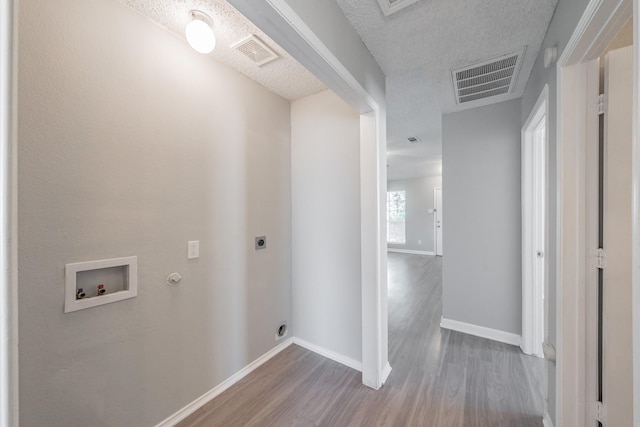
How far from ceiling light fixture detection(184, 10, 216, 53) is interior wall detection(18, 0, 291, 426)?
0.94 ft

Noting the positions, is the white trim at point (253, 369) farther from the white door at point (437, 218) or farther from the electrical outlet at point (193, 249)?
the white door at point (437, 218)

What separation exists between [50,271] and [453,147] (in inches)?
130

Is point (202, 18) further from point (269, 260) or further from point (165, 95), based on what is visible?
point (269, 260)

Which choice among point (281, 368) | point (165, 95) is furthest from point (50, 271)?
point (281, 368)

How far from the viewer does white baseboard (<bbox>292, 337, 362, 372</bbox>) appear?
2066mm

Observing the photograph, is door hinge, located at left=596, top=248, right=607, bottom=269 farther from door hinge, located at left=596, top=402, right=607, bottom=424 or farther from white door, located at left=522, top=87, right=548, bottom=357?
white door, located at left=522, top=87, right=548, bottom=357

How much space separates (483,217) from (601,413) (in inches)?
66.7

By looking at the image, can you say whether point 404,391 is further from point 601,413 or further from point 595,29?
→ point 595,29

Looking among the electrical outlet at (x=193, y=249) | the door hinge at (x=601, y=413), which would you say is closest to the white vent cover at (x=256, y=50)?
the electrical outlet at (x=193, y=249)

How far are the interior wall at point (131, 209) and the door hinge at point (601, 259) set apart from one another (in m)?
2.12

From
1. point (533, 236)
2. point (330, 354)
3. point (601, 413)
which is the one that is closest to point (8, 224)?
point (601, 413)

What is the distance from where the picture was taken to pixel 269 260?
7.30 feet

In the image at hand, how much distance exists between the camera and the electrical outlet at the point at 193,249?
163 centimetres

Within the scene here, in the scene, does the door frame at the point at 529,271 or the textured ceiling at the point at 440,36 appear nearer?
the textured ceiling at the point at 440,36
